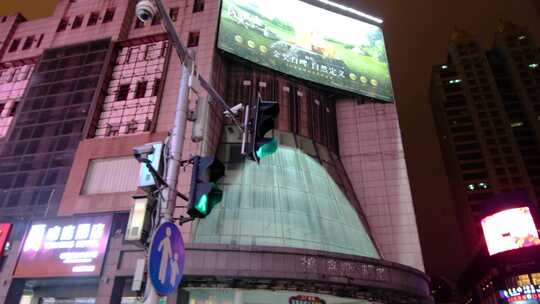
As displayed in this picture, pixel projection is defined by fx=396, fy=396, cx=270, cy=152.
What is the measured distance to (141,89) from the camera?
35.9 meters

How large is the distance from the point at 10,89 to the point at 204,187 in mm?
43278

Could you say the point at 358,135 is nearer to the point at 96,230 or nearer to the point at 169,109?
the point at 169,109

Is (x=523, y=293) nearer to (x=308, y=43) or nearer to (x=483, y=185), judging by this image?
(x=308, y=43)

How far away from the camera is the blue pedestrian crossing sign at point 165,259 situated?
17.7 ft

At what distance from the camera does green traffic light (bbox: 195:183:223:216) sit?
599 centimetres

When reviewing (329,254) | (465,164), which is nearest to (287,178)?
(329,254)

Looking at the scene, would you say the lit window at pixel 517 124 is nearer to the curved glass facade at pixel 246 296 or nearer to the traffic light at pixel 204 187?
the curved glass facade at pixel 246 296

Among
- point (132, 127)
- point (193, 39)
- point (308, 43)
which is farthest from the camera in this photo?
point (308, 43)

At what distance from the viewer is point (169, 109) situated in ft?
109

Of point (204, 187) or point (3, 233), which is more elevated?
point (3, 233)

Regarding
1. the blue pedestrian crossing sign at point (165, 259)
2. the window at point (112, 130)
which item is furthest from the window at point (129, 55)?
the blue pedestrian crossing sign at point (165, 259)

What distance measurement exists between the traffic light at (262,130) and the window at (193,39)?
3134cm

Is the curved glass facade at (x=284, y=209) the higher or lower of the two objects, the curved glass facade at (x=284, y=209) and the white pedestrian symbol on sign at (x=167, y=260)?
the higher

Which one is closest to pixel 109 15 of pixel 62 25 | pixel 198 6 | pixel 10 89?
pixel 62 25
